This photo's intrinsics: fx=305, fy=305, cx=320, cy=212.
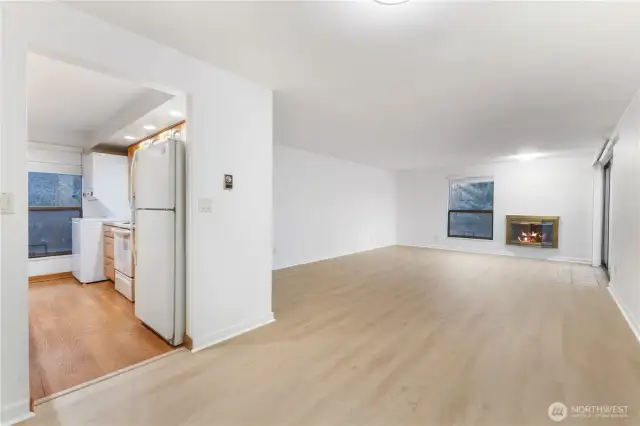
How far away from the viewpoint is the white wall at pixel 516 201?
6164mm

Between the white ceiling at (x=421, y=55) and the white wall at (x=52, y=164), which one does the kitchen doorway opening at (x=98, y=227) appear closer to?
the white wall at (x=52, y=164)

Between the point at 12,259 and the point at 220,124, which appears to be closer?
the point at 12,259

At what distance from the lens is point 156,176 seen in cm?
257

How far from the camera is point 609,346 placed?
8.10 ft

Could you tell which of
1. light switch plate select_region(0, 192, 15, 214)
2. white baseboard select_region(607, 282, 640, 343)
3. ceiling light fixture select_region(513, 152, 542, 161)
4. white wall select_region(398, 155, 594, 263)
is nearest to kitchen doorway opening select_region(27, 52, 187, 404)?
light switch plate select_region(0, 192, 15, 214)

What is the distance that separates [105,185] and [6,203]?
3731 mm

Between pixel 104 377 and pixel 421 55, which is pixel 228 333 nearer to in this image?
pixel 104 377

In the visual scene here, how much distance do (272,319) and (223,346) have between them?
0.61 m

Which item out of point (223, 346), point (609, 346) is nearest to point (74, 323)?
point (223, 346)

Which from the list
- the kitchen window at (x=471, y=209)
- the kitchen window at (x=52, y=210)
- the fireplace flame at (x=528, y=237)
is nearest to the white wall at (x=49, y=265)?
the kitchen window at (x=52, y=210)

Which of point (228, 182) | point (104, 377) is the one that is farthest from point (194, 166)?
point (104, 377)

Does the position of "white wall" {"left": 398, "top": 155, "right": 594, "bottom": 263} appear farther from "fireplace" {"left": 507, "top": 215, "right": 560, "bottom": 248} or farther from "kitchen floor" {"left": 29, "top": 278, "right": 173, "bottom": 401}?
"kitchen floor" {"left": 29, "top": 278, "right": 173, "bottom": 401}

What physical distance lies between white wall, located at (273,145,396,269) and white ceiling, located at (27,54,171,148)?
2444mm

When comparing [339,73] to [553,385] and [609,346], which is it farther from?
[609,346]
